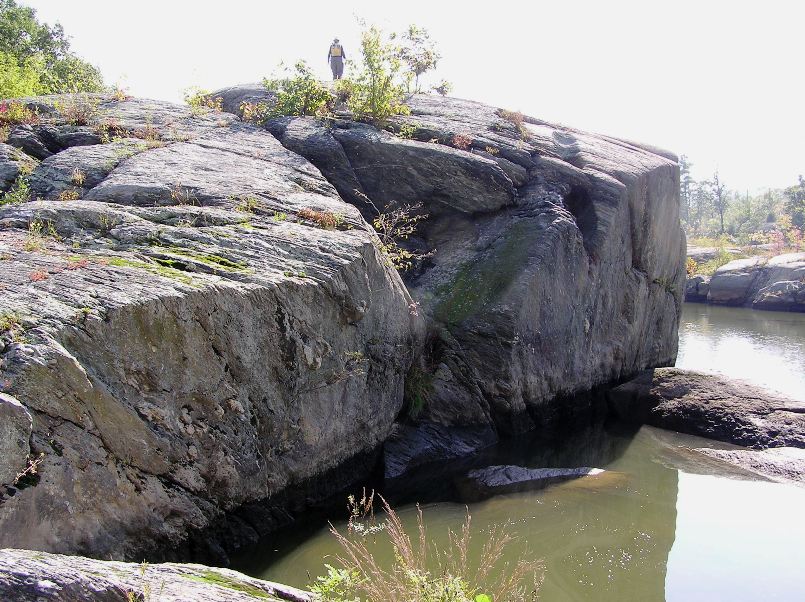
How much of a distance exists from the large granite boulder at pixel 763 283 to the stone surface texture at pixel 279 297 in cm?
2403

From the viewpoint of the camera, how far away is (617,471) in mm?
10531

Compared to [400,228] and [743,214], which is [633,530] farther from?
[743,214]

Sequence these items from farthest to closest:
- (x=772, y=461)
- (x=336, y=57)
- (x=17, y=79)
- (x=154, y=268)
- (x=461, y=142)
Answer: (x=336, y=57), (x=17, y=79), (x=461, y=142), (x=772, y=461), (x=154, y=268)

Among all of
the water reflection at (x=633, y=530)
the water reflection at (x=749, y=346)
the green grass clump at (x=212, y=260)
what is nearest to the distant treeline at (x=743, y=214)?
the water reflection at (x=749, y=346)

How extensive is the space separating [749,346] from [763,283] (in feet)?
59.3

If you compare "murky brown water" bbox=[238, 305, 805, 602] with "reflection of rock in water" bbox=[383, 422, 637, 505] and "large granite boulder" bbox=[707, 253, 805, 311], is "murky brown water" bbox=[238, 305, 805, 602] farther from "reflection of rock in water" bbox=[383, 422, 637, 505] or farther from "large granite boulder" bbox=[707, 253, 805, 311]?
"large granite boulder" bbox=[707, 253, 805, 311]

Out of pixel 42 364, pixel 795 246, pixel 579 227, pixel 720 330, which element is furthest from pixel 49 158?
pixel 795 246

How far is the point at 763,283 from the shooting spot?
131 ft

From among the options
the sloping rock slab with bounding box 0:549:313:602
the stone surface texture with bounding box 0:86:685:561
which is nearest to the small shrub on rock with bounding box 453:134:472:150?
the stone surface texture with bounding box 0:86:685:561

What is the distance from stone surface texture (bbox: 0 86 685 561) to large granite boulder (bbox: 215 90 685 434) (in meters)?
0.05

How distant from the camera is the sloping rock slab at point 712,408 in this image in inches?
462

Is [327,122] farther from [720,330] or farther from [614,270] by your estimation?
[720,330]

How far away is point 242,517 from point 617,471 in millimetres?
5939

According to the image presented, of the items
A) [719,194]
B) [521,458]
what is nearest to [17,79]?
[521,458]
